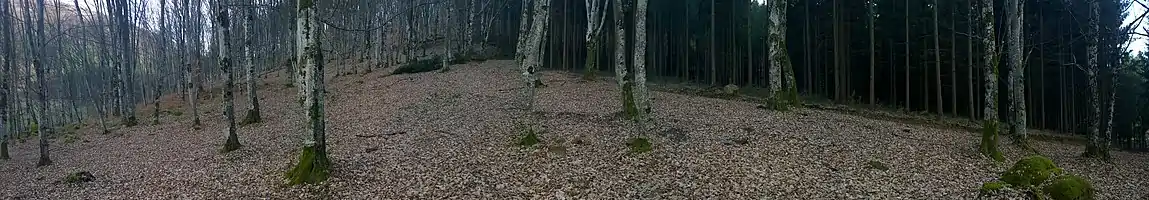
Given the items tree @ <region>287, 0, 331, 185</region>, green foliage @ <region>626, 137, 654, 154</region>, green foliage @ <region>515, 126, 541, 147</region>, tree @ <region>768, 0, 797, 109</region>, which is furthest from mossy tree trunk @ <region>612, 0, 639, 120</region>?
tree @ <region>768, 0, 797, 109</region>

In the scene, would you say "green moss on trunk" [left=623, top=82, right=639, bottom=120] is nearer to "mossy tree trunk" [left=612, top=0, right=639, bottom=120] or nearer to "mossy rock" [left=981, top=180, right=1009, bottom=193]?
"mossy tree trunk" [left=612, top=0, right=639, bottom=120]

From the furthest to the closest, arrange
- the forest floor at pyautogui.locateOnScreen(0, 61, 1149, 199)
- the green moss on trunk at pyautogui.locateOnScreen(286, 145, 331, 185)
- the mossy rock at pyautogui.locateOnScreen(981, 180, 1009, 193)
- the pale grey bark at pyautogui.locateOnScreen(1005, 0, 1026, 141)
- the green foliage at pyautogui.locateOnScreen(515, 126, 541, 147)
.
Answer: the pale grey bark at pyautogui.locateOnScreen(1005, 0, 1026, 141)
the green foliage at pyautogui.locateOnScreen(515, 126, 541, 147)
the green moss on trunk at pyautogui.locateOnScreen(286, 145, 331, 185)
the forest floor at pyautogui.locateOnScreen(0, 61, 1149, 199)
the mossy rock at pyautogui.locateOnScreen(981, 180, 1009, 193)

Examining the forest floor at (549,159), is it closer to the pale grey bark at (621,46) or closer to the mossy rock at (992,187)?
the mossy rock at (992,187)

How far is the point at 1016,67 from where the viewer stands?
16.1 m

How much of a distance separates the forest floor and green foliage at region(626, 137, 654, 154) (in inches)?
8.4

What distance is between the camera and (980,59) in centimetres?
3195

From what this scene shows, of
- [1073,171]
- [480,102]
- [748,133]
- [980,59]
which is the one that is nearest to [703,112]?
[748,133]

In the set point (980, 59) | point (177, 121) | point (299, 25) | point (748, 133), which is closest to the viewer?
point (299, 25)

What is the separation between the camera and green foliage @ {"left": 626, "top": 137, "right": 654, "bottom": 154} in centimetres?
1284

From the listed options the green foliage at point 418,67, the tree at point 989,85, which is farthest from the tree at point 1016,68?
the green foliage at point 418,67

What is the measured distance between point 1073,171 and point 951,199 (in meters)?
6.03

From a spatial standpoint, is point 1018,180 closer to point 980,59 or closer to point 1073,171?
point 1073,171

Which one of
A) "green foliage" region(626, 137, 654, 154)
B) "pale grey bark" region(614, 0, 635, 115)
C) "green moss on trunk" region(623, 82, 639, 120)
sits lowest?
"green foliage" region(626, 137, 654, 154)

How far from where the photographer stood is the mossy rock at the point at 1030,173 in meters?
9.91
